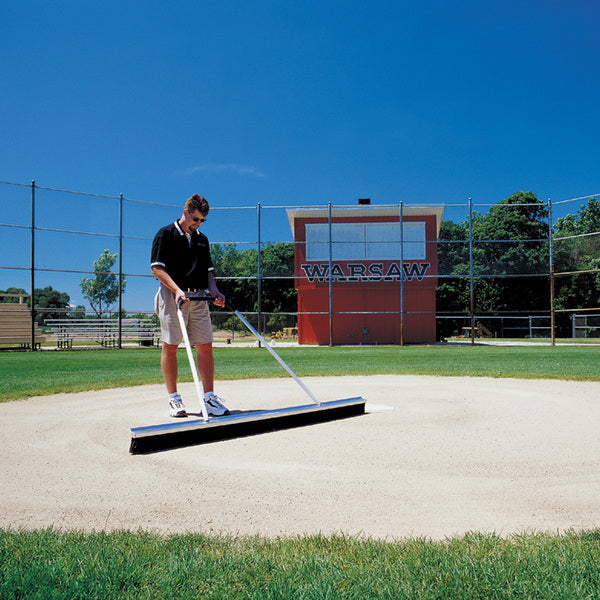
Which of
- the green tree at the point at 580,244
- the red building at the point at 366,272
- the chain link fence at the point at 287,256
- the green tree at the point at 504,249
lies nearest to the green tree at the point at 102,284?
the chain link fence at the point at 287,256

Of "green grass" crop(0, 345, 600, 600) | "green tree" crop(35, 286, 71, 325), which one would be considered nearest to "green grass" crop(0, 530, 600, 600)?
"green grass" crop(0, 345, 600, 600)

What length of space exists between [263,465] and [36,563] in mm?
1663

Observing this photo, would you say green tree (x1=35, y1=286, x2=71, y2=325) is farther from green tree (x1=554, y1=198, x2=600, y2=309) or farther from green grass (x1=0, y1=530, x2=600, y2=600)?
green tree (x1=554, y1=198, x2=600, y2=309)

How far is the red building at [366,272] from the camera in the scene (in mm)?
23953

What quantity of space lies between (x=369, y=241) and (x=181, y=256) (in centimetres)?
1957

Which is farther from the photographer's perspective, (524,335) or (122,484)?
(524,335)

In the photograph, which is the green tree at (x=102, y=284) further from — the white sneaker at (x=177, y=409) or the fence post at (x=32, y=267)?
the white sneaker at (x=177, y=409)

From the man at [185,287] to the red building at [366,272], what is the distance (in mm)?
18454

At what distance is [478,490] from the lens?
9.45 ft

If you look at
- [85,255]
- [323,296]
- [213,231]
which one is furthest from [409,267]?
[85,255]

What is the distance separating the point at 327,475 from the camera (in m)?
3.16

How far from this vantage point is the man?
4918mm

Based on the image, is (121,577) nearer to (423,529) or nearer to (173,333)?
(423,529)

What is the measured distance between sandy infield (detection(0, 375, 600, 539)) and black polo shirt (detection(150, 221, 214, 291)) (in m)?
1.32
